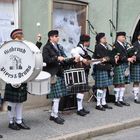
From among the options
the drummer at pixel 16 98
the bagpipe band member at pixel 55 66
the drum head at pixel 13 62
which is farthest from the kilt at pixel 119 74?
the drum head at pixel 13 62

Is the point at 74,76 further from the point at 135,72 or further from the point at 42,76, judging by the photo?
the point at 135,72

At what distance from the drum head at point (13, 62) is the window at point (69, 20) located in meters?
4.27

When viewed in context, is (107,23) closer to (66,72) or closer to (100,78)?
(100,78)

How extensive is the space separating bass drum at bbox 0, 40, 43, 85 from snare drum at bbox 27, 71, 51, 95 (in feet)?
1.53

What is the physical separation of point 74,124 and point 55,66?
3.90 feet

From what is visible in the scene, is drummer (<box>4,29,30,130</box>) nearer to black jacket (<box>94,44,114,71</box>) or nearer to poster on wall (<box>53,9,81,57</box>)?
black jacket (<box>94,44,114,71</box>)

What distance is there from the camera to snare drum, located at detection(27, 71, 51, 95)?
27.6 ft

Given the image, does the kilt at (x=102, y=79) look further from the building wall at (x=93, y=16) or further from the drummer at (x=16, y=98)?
the drummer at (x=16, y=98)

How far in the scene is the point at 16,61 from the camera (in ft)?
26.1

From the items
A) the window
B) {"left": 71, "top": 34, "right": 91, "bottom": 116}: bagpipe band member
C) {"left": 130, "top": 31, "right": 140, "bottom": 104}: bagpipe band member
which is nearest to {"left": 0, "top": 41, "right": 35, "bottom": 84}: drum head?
{"left": 71, "top": 34, "right": 91, "bottom": 116}: bagpipe band member

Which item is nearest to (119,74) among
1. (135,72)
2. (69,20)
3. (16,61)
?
(135,72)

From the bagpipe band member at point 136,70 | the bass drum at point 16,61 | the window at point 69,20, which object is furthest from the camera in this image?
the window at point 69,20

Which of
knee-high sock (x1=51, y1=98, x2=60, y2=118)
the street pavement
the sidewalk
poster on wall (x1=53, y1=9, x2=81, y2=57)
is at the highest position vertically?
poster on wall (x1=53, y1=9, x2=81, y2=57)

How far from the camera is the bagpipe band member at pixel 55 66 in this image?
29.6 ft
